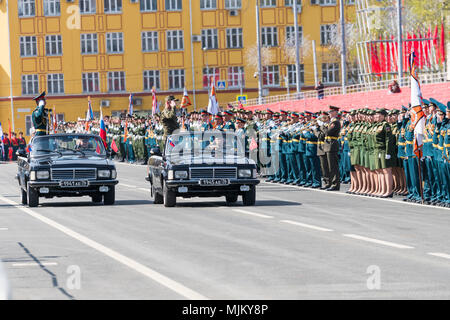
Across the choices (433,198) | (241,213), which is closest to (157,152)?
(241,213)

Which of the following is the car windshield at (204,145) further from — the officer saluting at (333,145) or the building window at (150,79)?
the building window at (150,79)

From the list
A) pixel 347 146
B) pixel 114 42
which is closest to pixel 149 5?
pixel 114 42

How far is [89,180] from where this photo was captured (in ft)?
78.9

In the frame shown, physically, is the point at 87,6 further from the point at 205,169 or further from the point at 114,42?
the point at 205,169

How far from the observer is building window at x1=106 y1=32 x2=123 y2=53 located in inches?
3748

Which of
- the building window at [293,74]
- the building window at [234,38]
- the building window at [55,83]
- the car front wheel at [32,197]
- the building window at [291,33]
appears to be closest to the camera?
the car front wheel at [32,197]

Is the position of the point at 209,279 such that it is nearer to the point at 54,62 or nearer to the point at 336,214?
the point at 336,214

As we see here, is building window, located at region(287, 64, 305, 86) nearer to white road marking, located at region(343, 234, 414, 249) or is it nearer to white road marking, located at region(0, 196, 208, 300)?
white road marking, located at region(0, 196, 208, 300)

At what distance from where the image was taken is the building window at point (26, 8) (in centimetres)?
9394

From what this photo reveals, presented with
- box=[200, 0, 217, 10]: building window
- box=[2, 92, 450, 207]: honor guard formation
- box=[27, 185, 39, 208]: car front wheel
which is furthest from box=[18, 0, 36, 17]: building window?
box=[27, 185, 39, 208]: car front wheel

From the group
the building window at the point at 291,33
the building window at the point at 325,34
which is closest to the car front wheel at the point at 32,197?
the building window at the point at 291,33

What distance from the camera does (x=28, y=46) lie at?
3735 inches

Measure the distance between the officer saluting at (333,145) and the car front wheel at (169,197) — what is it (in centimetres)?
608

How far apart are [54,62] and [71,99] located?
3.25 meters
